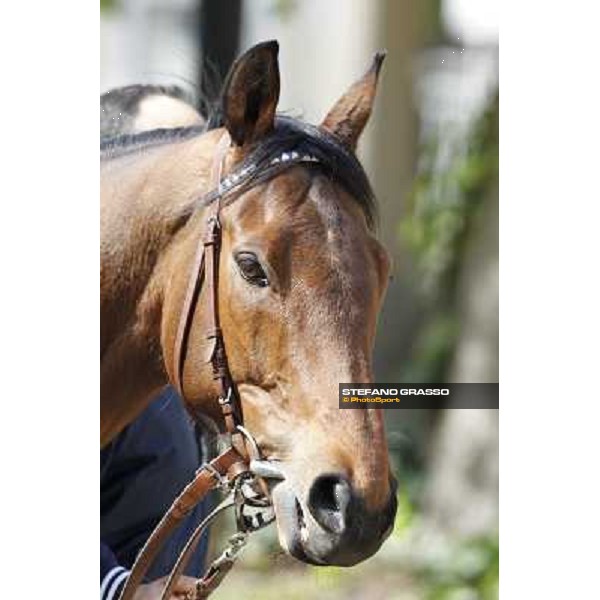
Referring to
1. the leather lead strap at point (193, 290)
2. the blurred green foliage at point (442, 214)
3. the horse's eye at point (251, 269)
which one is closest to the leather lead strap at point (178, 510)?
the leather lead strap at point (193, 290)

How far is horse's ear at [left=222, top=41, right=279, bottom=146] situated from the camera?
176 cm

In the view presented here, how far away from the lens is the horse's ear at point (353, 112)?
187 centimetres

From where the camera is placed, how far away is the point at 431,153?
2195 millimetres

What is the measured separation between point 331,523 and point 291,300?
0.30 m

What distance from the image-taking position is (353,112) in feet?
6.17

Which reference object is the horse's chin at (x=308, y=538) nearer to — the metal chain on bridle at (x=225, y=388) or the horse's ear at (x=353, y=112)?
the metal chain on bridle at (x=225, y=388)

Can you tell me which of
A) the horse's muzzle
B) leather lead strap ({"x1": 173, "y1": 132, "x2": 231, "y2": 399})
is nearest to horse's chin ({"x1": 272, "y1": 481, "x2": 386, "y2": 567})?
the horse's muzzle

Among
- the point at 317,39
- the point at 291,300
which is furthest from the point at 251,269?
the point at 317,39

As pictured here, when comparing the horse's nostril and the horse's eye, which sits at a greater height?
the horse's eye

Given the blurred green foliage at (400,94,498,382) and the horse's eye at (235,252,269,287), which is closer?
the horse's eye at (235,252,269,287)

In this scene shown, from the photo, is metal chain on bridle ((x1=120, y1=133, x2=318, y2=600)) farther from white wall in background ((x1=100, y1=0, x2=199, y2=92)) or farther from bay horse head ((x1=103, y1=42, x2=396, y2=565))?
white wall in background ((x1=100, y1=0, x2=199, y2=92))

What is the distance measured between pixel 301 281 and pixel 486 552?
82 cm

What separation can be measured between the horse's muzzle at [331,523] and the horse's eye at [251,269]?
0.90 feet
